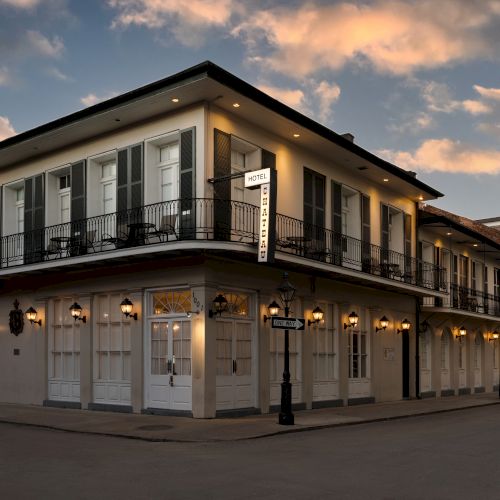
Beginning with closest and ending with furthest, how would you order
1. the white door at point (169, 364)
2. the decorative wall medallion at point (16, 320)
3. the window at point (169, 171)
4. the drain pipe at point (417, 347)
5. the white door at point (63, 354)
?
the white door at point (169, 364) < the window at point (169, 171) < the white door at point (63, 354) < the decorative wall medallion at point (16, 320) < the drain pipe at point (417, 347)

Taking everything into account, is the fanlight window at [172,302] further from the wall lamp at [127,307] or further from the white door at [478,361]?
the white door at [478,361]

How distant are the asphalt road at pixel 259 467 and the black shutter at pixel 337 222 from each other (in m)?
7.10

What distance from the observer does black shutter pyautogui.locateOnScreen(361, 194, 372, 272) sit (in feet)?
74.0

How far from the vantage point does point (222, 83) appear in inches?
615

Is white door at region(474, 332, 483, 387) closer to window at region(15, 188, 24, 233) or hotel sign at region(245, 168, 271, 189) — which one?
hotel sign at region(245, 168, 271, 189)

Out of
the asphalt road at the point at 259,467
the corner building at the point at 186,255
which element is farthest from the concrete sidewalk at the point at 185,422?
the corner building at the point at 186,255

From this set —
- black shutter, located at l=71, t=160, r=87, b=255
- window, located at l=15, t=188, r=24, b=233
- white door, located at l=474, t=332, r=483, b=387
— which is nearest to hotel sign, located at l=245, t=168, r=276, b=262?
black shutter, located at l=71, t=160, r=87, b=255

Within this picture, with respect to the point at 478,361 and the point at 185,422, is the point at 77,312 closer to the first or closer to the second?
the point at 185,422

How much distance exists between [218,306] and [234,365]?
170cm

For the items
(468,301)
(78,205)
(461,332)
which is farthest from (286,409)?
(468,301)

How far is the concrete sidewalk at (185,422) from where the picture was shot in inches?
537

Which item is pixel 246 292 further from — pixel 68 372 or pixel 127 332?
pixel 68 372

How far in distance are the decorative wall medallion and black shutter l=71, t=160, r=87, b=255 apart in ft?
11.6

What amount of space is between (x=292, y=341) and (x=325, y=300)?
1.87m
